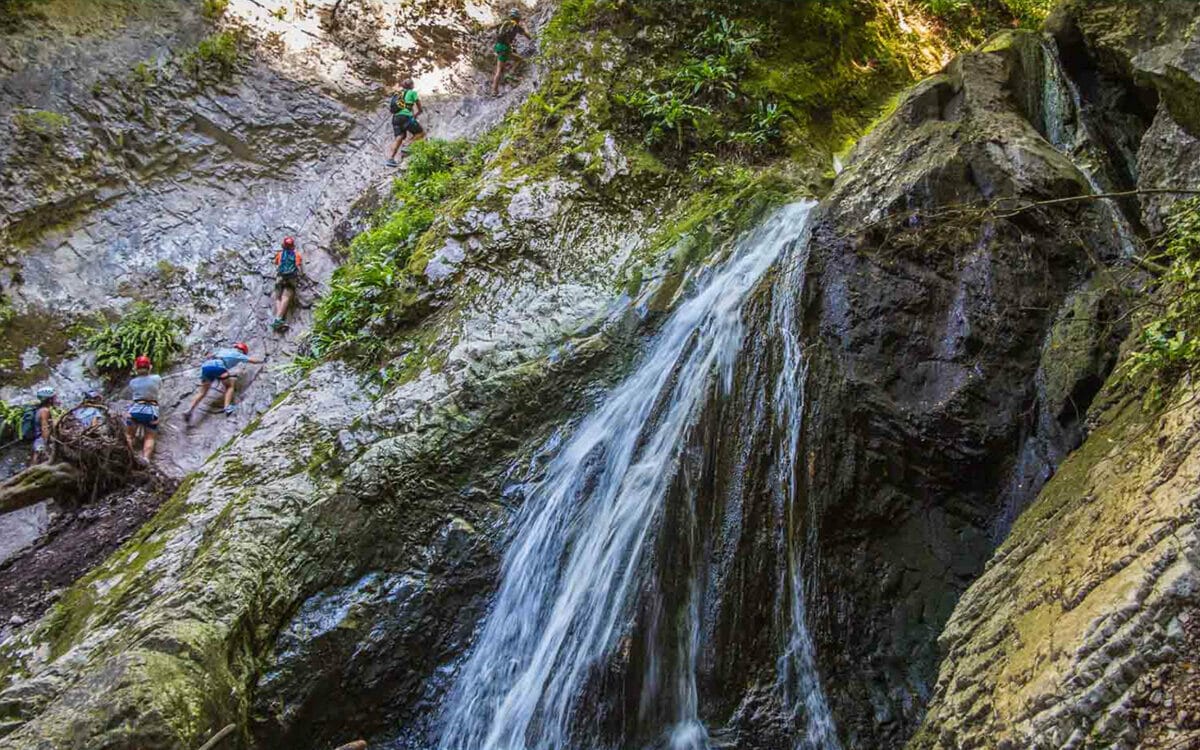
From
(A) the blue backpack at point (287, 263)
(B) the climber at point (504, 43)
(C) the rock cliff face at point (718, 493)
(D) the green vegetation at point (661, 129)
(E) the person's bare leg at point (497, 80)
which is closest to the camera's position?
(C) the rock cliff face at point (718, 493)

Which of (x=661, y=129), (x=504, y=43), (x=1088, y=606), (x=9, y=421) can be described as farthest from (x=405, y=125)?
(x=1088, y=606)

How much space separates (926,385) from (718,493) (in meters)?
1.70

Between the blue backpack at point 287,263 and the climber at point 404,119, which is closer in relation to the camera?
the blue backpack at point 287,263

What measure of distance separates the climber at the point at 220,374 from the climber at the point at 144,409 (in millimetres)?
490

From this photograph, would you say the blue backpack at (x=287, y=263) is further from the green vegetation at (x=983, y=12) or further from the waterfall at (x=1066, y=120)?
the green vegetation at (x=983, y=12)

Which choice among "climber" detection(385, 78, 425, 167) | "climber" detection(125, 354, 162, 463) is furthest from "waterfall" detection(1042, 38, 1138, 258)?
"climber" detection(125, 354, 162, 463)

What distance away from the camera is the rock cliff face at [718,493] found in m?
4.87

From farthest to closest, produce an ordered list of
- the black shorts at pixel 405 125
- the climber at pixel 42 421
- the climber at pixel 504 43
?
the climber at pixel 504 43, the black shorts at pixel 405 125, the climber at pixel 42 421

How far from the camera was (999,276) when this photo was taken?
5.55 metres

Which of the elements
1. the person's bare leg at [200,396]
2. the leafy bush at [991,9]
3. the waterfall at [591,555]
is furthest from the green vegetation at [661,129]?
the person's bare leg at [200,396]

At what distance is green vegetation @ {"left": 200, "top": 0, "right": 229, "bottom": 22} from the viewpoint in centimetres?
1384

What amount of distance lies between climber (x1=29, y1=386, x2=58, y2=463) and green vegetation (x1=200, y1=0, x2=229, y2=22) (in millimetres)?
7667

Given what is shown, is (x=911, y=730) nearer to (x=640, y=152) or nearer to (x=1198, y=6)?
(x=1198, y=6)

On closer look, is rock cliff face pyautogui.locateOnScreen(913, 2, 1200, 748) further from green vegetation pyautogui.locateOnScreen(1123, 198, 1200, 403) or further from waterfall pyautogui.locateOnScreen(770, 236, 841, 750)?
waterfall pyautogui.locateOnScreen(770, 236, 841, 750)
